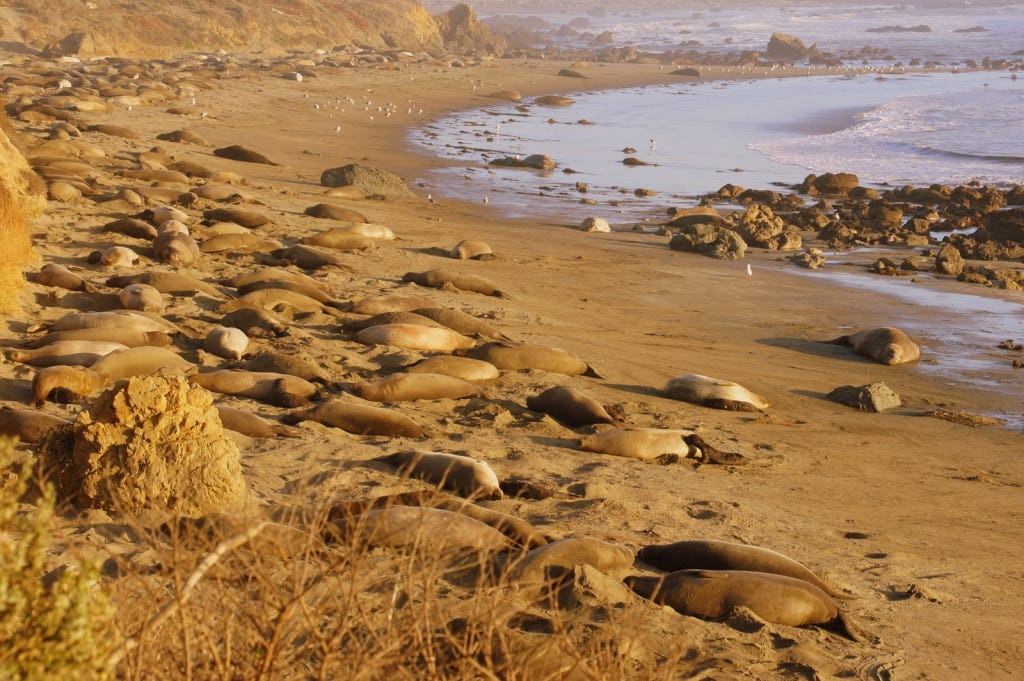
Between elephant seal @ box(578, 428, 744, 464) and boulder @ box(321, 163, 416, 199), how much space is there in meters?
10.5

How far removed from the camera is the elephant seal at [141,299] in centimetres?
838

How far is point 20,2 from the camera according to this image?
135 ft

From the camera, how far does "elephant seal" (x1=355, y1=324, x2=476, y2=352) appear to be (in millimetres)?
8352

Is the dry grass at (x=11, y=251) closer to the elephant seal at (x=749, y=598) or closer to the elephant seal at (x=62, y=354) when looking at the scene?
the elephant seal at (x=62, y=354)

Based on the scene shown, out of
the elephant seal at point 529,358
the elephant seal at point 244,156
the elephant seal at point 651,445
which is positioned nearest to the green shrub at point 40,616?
the elephant seal at point 651,445

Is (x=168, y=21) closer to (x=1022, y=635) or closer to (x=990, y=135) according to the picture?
(x=990, y=135)

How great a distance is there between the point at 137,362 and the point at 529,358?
285 centimetres

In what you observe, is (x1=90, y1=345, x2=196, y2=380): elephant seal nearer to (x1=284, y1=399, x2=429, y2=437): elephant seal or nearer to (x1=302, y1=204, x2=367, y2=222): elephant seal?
(x1=284, y1=399, x2=429, y2=437): elephant seal

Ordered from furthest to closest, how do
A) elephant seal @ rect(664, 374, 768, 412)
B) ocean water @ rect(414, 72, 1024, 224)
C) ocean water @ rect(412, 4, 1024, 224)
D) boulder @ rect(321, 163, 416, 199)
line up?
ocean water @ rect(412, 4, 1024, 224), ocean water @ rect(414, 72, 1024, 224), boulder @ rect(321, 163, 416, 199), elephant seal @ rect(664, 374, 768, 412)

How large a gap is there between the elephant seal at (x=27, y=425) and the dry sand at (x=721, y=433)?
0.81m

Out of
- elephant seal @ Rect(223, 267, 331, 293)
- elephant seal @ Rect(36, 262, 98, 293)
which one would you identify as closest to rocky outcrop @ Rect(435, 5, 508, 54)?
elephant seal @ Rect(223, 267, 331, 293)

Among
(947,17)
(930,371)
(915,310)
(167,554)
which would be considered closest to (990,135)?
(915,310)

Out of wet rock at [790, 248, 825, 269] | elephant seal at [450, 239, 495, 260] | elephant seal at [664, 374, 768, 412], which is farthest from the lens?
wet rock at [790, 248, 825, 269]

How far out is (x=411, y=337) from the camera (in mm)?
8375
